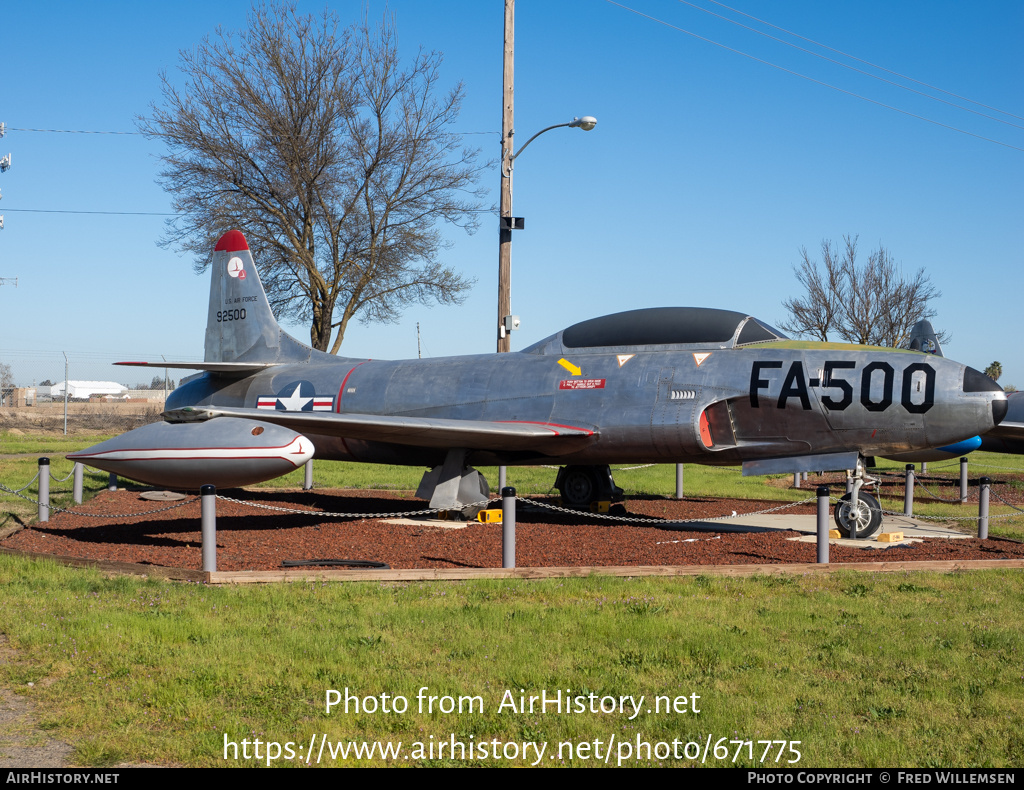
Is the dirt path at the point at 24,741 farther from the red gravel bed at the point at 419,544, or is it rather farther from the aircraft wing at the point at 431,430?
the aircraft wing at the point at 431,430

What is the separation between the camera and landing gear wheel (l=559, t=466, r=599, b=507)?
15.1 meters

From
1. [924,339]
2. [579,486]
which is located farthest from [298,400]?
[924,339]

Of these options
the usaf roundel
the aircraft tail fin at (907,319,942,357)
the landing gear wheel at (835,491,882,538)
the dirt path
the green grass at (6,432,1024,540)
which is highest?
the aircraft tail fin at (907,319,942,357)

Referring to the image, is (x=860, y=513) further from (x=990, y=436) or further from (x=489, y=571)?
(x=990, y=436)

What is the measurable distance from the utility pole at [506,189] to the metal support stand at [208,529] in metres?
10.0

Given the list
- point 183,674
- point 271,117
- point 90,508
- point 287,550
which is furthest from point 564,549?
point 271,117

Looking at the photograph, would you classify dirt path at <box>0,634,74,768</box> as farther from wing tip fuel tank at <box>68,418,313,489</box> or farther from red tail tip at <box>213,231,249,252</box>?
red tail tip at <box>213,231,249,252</box>

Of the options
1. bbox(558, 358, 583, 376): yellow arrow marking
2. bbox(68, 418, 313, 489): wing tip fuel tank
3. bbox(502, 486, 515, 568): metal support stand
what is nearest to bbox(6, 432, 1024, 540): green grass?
bbox(68, 418, 313, 489): wing tip fuel tank

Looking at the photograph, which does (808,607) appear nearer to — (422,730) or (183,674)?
(422,730)

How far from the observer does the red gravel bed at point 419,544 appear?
1039 cm

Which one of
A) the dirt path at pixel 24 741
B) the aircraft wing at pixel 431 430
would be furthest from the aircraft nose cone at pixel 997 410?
the dirt path at pixel 24 741

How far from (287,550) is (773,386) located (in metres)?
6.60

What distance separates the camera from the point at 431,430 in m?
12.4

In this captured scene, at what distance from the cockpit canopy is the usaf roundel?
4.08 metres
